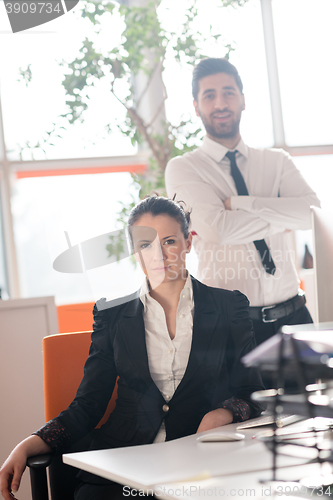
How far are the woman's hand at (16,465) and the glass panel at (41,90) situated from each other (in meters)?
3.19

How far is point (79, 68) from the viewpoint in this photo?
3.63m

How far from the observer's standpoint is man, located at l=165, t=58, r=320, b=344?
78.7 inches

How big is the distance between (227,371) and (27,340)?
3.51ft

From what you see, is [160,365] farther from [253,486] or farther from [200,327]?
[253,486]

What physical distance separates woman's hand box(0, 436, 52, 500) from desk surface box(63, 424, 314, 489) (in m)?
0.28

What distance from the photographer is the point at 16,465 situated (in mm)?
1200

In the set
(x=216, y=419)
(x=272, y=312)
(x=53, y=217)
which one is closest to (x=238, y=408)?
(x=216, y=419)

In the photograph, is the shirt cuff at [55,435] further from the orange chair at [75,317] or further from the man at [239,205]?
the orange chair at [75,317]

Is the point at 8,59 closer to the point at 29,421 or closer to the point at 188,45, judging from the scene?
the point at 188,45

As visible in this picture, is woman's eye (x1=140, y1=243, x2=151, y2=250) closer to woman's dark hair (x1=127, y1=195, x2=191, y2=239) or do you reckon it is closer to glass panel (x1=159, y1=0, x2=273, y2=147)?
woman's dark hair (x1=127, y1=195, x2=191, y2=239)

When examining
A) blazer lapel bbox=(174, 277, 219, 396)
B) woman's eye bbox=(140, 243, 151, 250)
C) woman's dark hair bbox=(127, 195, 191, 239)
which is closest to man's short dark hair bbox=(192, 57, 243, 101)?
woman's dark hair bbox=(127, 195, 191, 239)

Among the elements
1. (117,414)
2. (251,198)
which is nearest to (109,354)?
(117,414)

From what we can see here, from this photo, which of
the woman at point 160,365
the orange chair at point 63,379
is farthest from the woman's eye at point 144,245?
the orange chair at point 63,379

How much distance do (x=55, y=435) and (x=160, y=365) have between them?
0.35 metres
